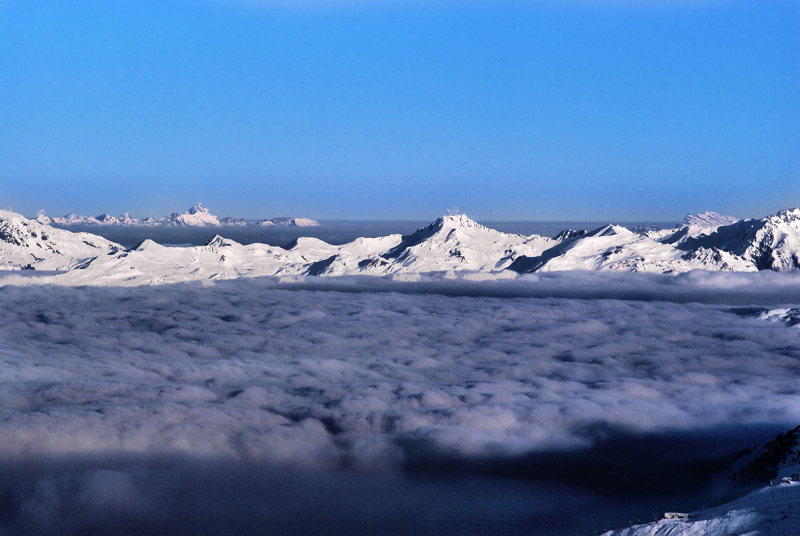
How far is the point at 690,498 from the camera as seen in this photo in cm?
19738

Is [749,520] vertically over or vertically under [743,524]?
over

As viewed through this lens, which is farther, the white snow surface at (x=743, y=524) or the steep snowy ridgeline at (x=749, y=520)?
the steep snowy ridgeline at (x=749, y=520)

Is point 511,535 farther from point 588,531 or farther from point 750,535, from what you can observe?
point 750,535

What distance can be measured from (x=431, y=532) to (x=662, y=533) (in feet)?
424

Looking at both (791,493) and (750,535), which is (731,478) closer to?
(791,493)

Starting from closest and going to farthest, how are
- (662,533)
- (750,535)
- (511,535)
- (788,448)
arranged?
(750,535) → (662,533) → (788,448) → (511,535)

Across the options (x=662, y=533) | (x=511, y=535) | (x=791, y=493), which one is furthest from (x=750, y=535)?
(x=511, y=535)

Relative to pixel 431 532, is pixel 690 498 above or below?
above

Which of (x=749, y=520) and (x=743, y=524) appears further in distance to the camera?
(x=749, y=520)

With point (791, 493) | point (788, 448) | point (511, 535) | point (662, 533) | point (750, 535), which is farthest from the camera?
point (511, 535)

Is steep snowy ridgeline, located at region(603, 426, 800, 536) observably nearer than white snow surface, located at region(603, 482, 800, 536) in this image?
No

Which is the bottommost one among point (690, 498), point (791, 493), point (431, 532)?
point (431, 532)

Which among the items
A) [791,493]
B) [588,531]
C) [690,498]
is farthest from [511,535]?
[791,493]

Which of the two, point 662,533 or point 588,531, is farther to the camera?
point 588,531
